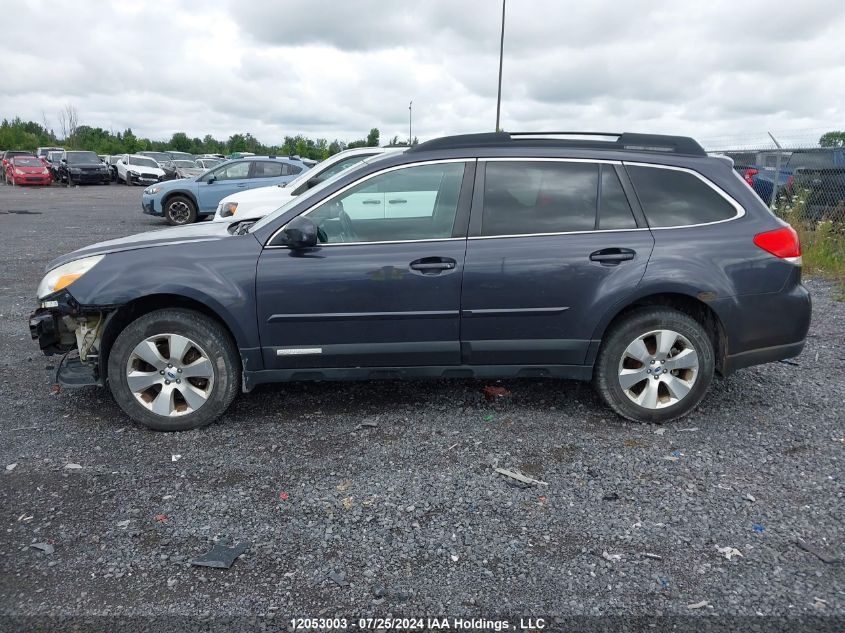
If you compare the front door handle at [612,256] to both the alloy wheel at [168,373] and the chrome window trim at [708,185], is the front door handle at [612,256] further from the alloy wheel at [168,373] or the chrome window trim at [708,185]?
the alloy wheel at [168,373]

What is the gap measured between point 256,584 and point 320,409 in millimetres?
1880

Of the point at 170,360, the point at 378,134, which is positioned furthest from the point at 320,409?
the point at 378,134

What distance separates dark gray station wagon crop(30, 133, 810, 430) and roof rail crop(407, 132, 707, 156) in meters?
0.03

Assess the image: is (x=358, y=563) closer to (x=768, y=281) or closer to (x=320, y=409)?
(x=320, y=409)

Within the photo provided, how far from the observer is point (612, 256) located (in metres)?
4.11

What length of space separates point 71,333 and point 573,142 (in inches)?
139

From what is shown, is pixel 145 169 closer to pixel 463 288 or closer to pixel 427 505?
pixel 463 288

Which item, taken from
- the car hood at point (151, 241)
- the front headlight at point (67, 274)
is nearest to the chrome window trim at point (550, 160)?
the car hood at point (151, 241)

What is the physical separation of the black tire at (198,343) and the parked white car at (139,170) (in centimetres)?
3126

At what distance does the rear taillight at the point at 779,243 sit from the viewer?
164 inches

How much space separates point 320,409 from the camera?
15.0ft

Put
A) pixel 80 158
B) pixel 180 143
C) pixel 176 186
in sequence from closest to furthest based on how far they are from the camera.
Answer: pixel 176 186
pixel 80 158
pixel 180 143

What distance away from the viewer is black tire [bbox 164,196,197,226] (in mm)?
15430

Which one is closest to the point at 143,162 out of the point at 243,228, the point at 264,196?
the point at 264,196
